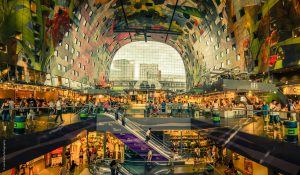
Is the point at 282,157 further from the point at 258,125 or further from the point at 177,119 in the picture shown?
the point at 177,119

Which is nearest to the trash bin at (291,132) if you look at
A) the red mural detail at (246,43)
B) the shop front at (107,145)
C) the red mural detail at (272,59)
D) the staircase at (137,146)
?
the staircase at (137,146)

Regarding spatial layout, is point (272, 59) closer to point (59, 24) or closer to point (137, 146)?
point (137, 146)

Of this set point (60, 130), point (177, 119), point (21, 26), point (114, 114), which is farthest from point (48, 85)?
point (60, 130)

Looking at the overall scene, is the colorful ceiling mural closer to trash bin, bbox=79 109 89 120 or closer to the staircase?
trash bin, bbox=79 109 89 120

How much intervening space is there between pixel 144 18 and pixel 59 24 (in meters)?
22.0

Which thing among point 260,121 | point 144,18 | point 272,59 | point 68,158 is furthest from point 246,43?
point 144,18

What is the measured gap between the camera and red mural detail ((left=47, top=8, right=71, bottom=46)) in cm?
2923

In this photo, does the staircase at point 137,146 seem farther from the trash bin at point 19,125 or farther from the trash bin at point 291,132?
the trash bin at point 291,132

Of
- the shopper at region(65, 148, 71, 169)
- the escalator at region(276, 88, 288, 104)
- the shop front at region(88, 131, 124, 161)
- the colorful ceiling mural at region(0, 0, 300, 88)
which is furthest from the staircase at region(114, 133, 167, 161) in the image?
the escalator at region(276, 88, 288, 104)

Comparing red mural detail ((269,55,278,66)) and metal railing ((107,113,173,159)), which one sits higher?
red mural detail ((269,55,278,66))

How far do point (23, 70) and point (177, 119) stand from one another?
13634mm

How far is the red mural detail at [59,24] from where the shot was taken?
2923 cm

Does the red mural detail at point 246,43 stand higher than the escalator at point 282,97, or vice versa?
the red mural detail at point 246,43

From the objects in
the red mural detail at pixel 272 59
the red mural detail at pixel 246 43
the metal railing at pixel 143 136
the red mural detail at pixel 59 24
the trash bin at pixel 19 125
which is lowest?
the metal railing at pixel 143 136
